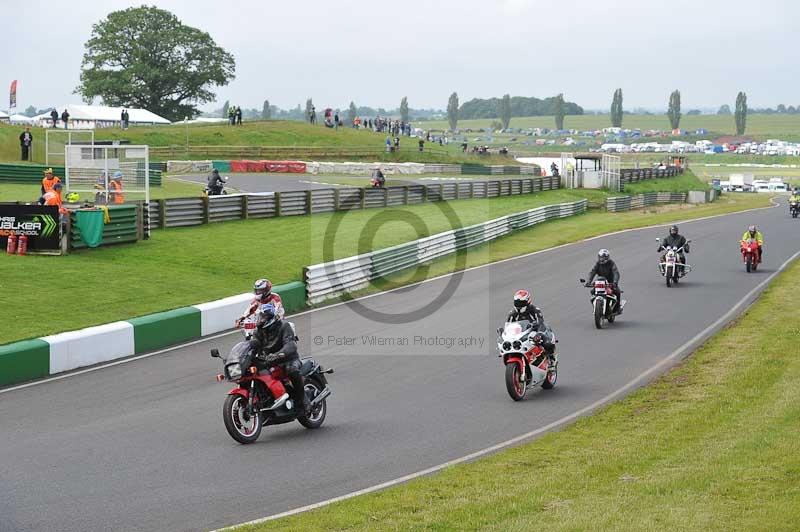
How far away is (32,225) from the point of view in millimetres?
26984

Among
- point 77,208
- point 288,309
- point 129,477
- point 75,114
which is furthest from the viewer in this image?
point 75,114

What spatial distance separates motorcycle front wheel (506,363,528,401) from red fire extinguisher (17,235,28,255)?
51.5ft

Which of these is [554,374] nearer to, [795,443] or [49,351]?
[795,443]

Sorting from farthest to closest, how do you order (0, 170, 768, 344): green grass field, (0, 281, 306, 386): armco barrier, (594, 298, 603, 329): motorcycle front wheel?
(594, 298, 603, 329): motorcycle front wheel, (0, 170, 768, 344): green grass field, (0, 281, 306, 386): armco barrier

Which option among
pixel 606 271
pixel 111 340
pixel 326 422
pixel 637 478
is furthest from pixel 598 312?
pixel 637 478

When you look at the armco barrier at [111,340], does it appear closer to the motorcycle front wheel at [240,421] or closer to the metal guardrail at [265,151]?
the motorcycle front wheel at [240,421]

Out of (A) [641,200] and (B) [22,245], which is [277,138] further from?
(B) [22,245]

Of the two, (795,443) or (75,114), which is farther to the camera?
(75,114)

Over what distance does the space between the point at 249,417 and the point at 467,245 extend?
25287 millimetres

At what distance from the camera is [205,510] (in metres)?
9.99

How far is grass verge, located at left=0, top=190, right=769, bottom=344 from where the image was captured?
22203 mm

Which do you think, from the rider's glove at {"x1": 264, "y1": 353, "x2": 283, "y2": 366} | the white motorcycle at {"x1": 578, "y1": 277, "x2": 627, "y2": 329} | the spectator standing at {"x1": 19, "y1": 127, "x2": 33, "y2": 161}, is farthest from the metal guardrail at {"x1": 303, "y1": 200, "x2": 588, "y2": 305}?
the spectator standing at {"x1": 19, "y1": 127, "x2": 33, "y2": 161}

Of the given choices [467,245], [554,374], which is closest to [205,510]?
[554,374]

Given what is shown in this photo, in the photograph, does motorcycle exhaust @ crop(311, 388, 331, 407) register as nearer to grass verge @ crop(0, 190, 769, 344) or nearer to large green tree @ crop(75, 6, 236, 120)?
grass verge @ crop(0, 190, 769, 344)
